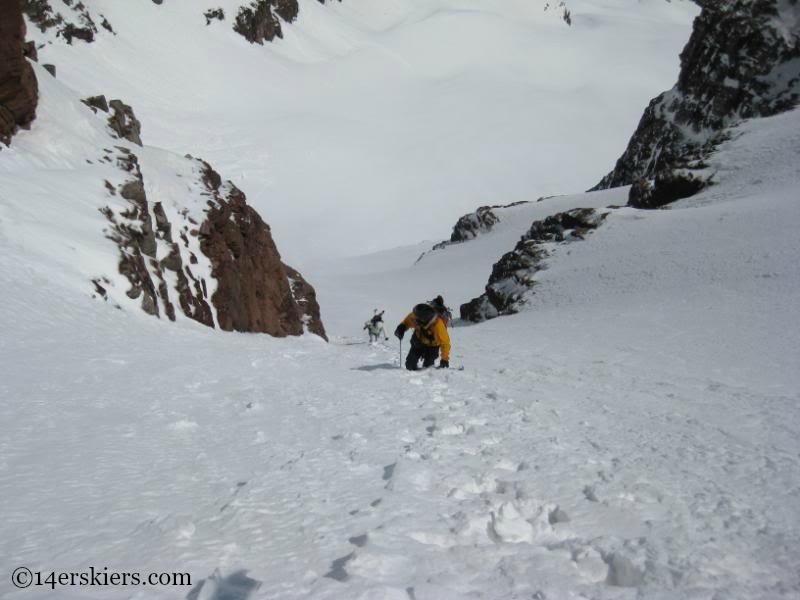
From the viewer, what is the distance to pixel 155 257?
53.7 ft

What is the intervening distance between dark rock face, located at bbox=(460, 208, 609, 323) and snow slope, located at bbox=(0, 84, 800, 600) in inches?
512

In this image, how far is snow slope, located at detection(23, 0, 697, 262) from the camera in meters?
69.7

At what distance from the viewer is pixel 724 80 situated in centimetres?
4653

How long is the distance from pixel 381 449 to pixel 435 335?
507 centimetres

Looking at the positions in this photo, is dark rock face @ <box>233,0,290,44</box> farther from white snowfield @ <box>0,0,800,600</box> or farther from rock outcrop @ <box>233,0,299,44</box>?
white snowfield @ <box>0,0,800,600</box>

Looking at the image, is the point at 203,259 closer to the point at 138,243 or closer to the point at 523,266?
the point at 138,243

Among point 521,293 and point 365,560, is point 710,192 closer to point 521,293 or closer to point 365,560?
point 521,293

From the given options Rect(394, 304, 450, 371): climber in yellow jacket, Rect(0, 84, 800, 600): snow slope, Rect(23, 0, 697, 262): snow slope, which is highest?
Rect(23, 0, 697, 262): snow slope

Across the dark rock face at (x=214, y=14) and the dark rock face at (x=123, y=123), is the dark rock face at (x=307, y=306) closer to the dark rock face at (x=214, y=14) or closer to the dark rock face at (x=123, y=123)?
the dark rock face at (x=123, y=123)

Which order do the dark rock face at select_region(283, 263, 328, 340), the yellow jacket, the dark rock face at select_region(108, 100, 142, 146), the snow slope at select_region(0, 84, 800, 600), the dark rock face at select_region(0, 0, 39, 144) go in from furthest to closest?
the dark rock face at select_region(283, 263, 328, 340), the dark rock face at select_region(108, 100, 142, 146), the dark rock face at select_region(0, 0, 39, 144), the yellow jacket, the snow slope at select_region(0, 84, 800, 600)

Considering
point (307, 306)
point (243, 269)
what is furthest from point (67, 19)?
point (243, 269)

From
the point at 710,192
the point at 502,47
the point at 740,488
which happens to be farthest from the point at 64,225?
the point at 502,47

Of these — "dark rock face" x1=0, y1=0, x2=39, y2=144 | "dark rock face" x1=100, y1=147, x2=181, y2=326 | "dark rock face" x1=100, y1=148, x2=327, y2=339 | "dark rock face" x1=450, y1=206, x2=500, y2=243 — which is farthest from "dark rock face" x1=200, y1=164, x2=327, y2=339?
"dark rock face" x1=450, y1=206, x2=500, y2=243

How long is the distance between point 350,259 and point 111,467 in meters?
53.7
